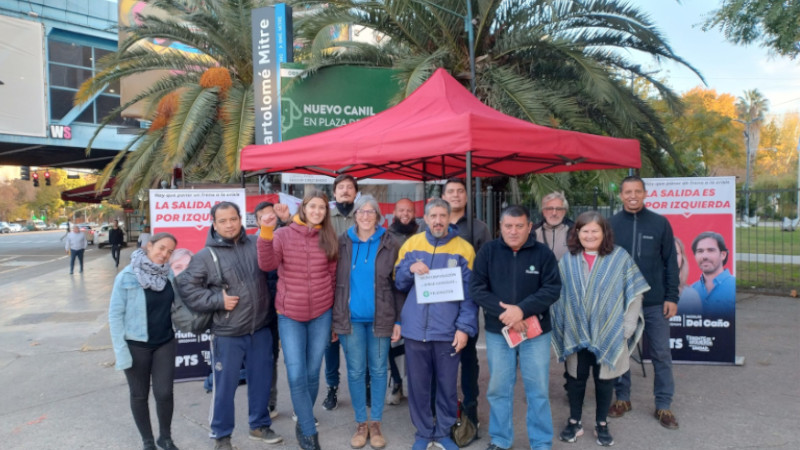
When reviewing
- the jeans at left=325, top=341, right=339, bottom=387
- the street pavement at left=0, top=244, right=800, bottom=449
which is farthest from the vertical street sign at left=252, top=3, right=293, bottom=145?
the jeans at left=325, top=341, right=339, bottom=387

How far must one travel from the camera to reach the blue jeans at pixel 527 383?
11.9 ft

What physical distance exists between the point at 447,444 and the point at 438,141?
2192 mm

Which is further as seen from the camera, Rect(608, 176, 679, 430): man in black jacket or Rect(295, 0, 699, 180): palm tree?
Rect(295, 0, 699, 180): palm tree

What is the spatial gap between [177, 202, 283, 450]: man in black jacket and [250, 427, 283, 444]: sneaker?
0.27 m

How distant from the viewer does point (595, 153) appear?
4.61 meters

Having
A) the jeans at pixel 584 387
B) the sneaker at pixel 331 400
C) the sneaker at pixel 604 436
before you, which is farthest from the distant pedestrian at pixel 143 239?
the sneaker at pixel 604 436

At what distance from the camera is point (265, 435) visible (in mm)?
4074

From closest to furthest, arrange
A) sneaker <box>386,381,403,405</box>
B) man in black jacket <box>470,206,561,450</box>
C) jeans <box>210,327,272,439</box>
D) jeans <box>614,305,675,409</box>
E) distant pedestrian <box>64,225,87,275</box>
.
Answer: man in black jacket <box>470,206,561,450</box>
jeans <box>210,327,272,439</box>
jeans <box>614,305,675,409</box>
sneaker <box>386,381,403,405</box>
distant pedestrian <box>64,225,87,275</box>

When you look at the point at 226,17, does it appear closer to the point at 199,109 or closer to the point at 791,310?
the point at 199,109

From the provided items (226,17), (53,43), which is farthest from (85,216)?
(226,17)

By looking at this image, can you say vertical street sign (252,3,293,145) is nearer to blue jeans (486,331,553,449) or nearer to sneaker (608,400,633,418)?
blue jeans (486,331,553,449)

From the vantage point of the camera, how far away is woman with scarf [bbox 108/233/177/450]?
3562 mm

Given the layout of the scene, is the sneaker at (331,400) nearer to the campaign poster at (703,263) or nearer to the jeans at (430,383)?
the jeans at (430,383)

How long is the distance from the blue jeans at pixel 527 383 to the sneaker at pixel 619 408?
41.0 inches
